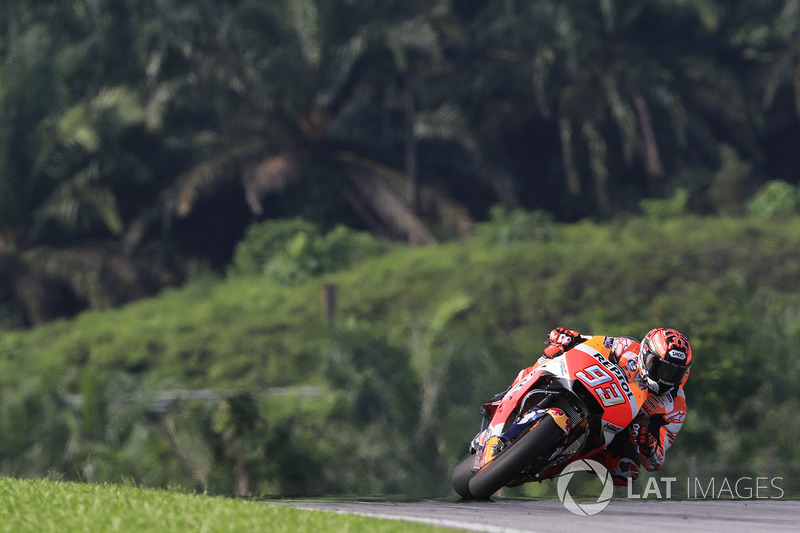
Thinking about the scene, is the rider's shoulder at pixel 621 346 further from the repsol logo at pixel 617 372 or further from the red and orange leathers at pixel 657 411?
the repsol logo at pixel 617 372

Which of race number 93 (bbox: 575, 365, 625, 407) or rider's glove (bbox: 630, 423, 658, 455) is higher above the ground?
race number 93 (bbox: 575, 365, 625, 407)

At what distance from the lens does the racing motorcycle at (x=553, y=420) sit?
8711 mm

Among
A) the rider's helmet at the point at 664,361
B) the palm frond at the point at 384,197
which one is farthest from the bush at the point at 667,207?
the rider's helmet at the point at 664,361

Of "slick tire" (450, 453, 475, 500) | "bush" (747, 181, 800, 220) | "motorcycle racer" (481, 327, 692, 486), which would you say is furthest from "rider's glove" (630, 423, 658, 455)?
"bush" (747, 181, 800, 220)

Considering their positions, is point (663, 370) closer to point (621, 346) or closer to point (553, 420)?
point (621, 346)

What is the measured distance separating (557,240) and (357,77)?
317 inches

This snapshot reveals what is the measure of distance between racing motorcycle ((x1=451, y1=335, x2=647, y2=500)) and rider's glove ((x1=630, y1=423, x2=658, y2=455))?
0.21 metres

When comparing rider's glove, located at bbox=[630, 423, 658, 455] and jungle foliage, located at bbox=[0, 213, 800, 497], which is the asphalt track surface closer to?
rider's glove, located at bbox=[630, 423, 658, 455]

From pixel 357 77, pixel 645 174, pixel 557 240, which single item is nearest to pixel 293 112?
pixel 357 77

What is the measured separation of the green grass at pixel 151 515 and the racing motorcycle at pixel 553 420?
131cm

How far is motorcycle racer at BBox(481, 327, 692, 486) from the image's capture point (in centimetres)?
914

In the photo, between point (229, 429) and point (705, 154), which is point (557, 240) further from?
point (229, 429)

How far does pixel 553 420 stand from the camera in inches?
344

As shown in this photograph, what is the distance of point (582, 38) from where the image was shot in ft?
119
